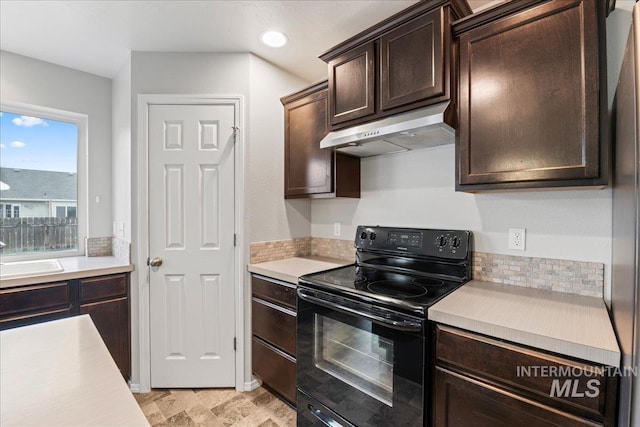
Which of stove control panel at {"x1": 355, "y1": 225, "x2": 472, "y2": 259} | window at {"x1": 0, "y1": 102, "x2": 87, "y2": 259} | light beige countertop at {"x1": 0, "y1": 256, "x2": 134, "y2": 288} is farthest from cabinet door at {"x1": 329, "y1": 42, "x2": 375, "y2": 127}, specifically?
window at {"x1": 0, "y1": 102, "x2": 87, "y2": 259}

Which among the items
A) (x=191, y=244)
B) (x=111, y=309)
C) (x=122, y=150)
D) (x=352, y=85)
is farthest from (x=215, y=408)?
(x=352, y=85)

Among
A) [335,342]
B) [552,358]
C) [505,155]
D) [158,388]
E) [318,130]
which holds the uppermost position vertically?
[318,130]

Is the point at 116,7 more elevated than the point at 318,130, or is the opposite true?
the point at 116,7

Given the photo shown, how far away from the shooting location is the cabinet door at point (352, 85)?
5.72ft

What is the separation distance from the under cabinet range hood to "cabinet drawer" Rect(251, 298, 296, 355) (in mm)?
1120

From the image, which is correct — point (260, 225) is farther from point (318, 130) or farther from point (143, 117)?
point (143, 117)

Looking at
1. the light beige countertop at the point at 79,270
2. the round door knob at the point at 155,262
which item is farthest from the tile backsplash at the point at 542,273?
the light beige countertop at the point at 79,270

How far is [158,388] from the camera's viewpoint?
7.29 ft

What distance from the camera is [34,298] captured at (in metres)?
1.93

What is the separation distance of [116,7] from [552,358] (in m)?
2.65

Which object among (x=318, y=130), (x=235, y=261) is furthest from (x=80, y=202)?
(x=318, y=130)

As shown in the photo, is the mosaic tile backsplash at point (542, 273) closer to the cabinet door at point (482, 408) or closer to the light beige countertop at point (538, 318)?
the light beige countertop at point (538, 318)

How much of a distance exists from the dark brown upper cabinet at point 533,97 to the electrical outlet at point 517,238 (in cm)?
36

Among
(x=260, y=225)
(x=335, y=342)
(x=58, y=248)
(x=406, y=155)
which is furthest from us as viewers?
(x=58, y=248)
